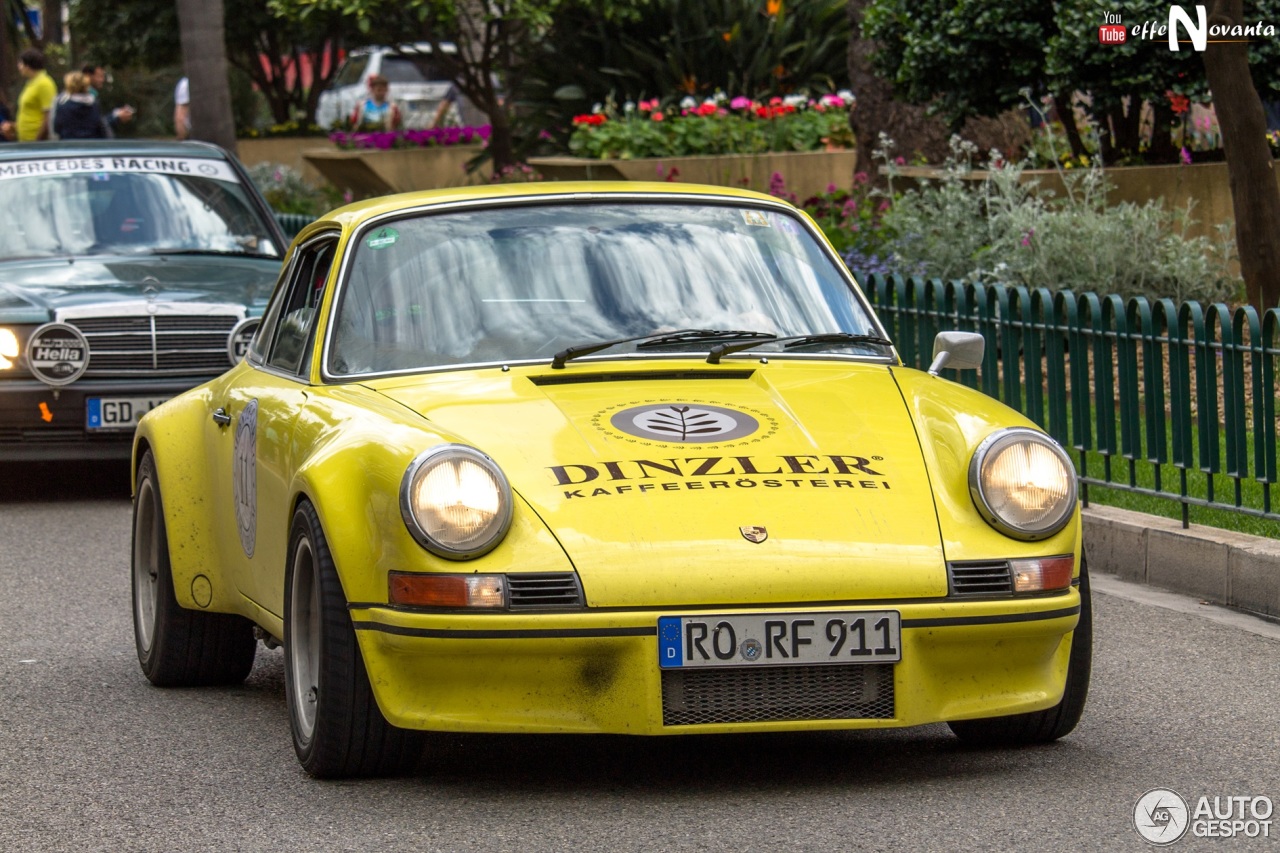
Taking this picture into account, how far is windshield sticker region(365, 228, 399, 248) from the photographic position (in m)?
6.10

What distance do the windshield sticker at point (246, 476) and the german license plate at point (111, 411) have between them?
4.85 meters

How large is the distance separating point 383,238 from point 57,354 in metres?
5.21

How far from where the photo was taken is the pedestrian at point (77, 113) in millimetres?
21500

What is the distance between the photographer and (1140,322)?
8812 mm


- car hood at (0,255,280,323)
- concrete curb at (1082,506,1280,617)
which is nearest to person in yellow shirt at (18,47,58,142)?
car hood at (0,255,280,323)

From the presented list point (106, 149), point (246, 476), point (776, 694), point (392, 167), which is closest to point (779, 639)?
point (776, 694)

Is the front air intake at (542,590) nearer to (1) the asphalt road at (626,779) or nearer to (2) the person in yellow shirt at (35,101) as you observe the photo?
(1) the asphalt road at (626,779)

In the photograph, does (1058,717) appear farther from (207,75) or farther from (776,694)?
(207,75)

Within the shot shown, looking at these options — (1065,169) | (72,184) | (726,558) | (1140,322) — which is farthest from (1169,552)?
(1065,169)

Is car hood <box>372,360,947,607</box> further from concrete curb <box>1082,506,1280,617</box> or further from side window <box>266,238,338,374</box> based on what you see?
concrete curb <box>1082,506,1280,617</box>

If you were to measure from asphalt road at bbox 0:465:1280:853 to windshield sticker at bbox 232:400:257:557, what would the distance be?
528 millimetres

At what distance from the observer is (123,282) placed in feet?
37.1

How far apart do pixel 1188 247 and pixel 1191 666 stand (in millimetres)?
7126

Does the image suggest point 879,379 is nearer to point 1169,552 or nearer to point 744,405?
point 744,405
